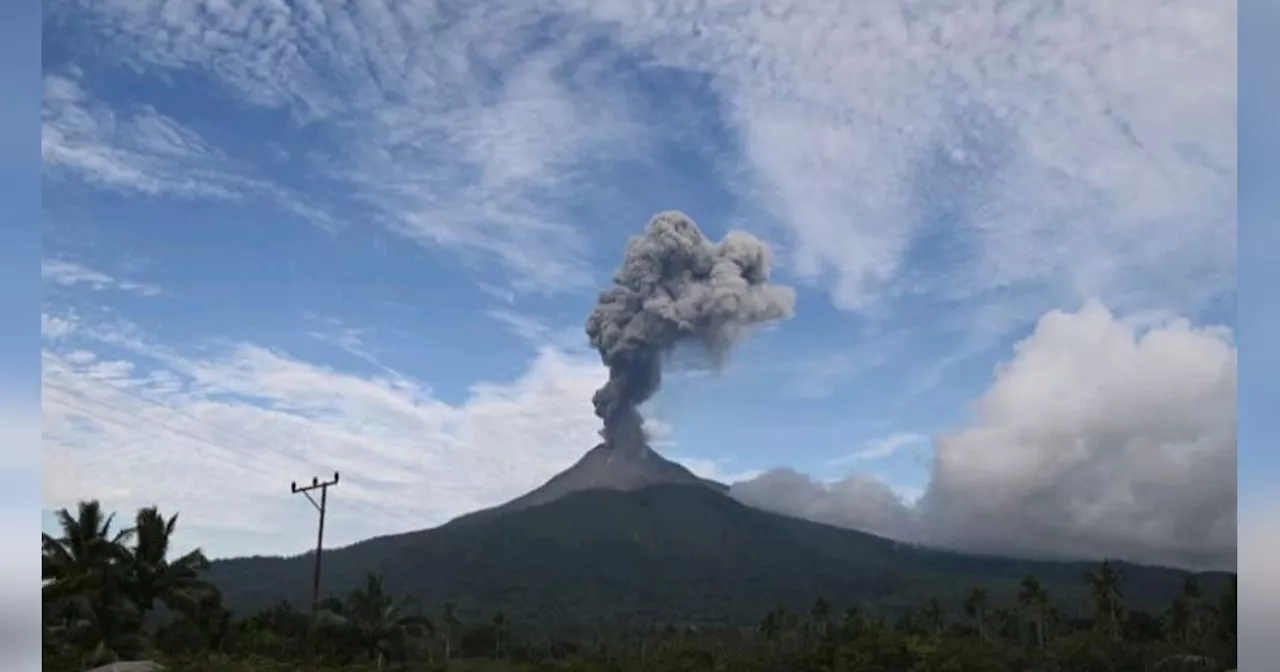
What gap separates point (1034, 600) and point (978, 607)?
35cm

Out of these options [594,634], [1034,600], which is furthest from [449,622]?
[1034,600]

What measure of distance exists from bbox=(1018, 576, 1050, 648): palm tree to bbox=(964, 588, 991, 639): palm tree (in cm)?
23

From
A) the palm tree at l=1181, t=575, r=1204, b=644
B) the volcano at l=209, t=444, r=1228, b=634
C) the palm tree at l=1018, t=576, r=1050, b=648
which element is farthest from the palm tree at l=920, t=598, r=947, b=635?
the palm tree at l=1181, t=575, r=1204, b=644

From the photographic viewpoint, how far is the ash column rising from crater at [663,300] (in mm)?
8438

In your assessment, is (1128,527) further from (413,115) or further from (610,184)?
(413,115)

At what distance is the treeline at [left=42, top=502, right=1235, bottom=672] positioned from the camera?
8.24 meters

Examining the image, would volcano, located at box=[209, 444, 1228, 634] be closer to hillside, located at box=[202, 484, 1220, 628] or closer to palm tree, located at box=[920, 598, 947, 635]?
hillside, located at box=[202, 484, 1220, 628]

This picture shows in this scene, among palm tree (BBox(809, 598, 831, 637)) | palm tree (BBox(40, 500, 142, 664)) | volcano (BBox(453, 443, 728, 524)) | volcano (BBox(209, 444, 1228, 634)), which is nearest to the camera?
palm tree (BBox(40, 500, 142, 664))

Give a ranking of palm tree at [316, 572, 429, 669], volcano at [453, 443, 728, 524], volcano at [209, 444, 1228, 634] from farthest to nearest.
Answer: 1. volcano at [453, 443, 728, 524]
2. volcano at [209, 444, 1228, 634]
3. palm tree at [316, 572, 429, 669]

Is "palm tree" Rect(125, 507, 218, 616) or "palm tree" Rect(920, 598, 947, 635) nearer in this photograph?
"palm tree" Rect(125, 507, 218, 616)

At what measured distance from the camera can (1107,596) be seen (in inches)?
341

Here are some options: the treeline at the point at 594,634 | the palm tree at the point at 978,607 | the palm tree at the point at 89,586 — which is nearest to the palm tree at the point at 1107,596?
the treeline at the point at 594,634

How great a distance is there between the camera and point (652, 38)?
27.2 ft

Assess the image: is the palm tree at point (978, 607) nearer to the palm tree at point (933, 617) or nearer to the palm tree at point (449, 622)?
the palm tree at point (933, 617)
